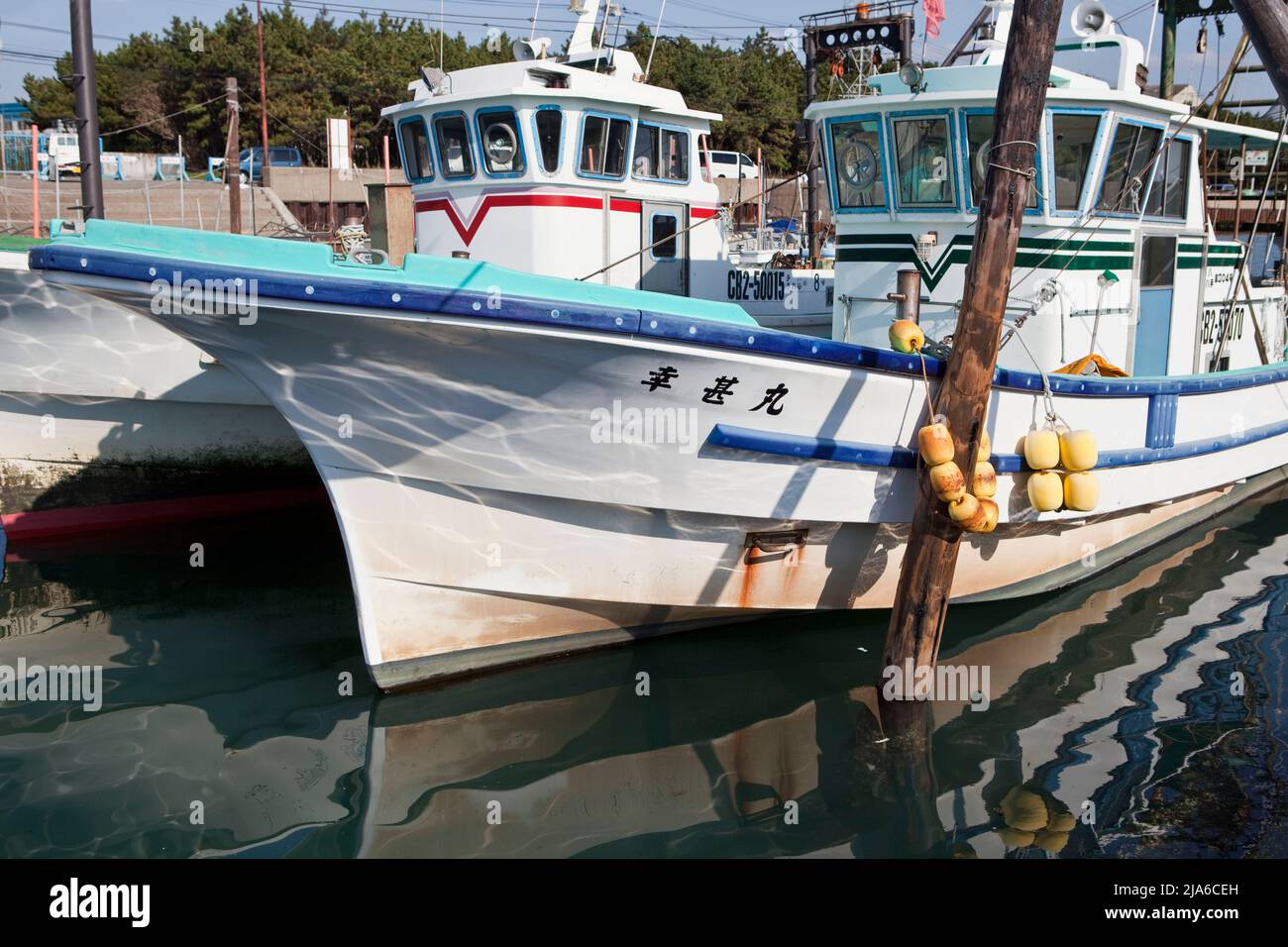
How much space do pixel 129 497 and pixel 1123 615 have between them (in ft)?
27.4

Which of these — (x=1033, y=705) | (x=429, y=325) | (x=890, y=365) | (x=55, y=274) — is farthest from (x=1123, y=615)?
(x=55, y=274)

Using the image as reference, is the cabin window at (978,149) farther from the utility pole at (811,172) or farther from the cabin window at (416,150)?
the cabin window at (416,150)

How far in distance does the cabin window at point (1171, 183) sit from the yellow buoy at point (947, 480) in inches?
141

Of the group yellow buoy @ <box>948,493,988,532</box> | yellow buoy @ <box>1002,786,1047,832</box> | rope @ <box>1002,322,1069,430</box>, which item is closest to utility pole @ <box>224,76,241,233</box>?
rope @ <box>1002,322,1069,430</box>

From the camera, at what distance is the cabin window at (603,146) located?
33.0ft

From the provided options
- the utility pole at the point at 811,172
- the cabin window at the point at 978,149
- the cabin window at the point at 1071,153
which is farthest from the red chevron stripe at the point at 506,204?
the cabin window at the point at 1071,153

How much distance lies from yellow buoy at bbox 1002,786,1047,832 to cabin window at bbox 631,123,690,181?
7057mm

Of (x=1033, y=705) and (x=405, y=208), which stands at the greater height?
(x=405, y=208)

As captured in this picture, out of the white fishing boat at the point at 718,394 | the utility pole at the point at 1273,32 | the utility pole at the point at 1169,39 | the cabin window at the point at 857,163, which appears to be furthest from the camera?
the utility pole at the point at 1169,39

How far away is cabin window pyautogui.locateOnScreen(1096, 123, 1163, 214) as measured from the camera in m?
7.79

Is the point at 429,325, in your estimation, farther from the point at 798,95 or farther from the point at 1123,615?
the point at 798,95

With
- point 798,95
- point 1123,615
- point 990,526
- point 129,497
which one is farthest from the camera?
point 798,95
